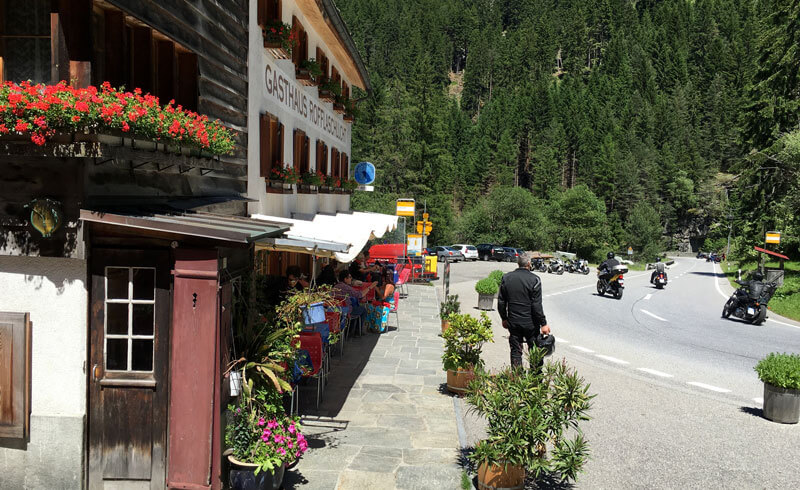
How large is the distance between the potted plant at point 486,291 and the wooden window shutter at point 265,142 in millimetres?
9976

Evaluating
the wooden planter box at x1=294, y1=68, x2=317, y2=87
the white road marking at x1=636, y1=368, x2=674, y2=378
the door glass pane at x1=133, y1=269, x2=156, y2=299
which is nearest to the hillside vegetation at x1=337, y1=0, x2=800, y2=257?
the white road marking at x1=636, y1=368, x2=674, y2=378

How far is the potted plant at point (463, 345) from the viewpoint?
9.58m

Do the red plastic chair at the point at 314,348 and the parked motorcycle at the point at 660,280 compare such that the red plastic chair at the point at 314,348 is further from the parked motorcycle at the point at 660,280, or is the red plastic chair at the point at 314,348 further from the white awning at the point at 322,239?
the parked motorcycle at the point at 660,280

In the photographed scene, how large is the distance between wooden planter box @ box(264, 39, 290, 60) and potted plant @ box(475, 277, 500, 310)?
10.2 metres

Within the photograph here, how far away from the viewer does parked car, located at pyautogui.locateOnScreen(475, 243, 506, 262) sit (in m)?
55.7

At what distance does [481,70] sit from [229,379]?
469 feet

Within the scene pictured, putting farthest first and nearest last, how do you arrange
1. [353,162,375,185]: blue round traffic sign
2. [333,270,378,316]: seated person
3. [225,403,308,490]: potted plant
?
1. [353,162,375,185]: blue round traffic sign
2. [333,270,378,316]: seated person
3. [225,403,308,490]: potted plant

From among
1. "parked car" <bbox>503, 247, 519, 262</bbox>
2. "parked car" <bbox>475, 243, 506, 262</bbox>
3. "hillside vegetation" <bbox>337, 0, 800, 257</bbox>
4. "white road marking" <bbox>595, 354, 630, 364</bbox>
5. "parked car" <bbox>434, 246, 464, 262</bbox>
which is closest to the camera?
"white road marking" <bbox>595, 354, 630, 364</bbox>

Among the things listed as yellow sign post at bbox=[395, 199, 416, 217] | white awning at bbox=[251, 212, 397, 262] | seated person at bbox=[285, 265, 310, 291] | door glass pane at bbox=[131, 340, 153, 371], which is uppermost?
yellow sign post at bbox=[395, 199, 416, 217]

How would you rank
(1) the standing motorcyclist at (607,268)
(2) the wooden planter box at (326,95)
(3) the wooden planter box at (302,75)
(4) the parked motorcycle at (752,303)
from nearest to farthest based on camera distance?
(3) the wooden planter box at (302,75) < (2) the wooden planter box at (326,95) < (4) the parked motorcycle at (752,303) < (1) the standing motorcyclist at (607,268)

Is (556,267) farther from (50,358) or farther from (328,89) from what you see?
(50,358)

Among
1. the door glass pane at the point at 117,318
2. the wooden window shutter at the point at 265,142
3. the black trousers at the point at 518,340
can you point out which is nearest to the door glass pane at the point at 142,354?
the door glass pane at the point at 117,318

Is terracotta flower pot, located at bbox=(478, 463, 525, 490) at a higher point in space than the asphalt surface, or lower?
higher

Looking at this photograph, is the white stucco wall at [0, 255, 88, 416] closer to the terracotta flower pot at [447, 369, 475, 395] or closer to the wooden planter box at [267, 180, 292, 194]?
the terracotta flower pot at [447, 369, 475, 395]
